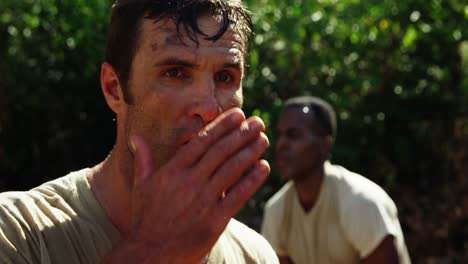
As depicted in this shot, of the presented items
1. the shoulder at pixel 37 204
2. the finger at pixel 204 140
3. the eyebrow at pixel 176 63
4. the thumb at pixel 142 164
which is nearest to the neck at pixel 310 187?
the shoulder at pixel 37 204

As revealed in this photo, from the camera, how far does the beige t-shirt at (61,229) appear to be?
2.47 m

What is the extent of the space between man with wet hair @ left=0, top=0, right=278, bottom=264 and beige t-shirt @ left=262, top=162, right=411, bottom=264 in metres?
2.43

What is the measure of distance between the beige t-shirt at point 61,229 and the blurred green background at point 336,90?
379cm

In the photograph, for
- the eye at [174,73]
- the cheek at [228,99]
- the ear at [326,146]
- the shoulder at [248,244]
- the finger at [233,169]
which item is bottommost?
the ear at [326,146]

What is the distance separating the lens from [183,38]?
260 cm

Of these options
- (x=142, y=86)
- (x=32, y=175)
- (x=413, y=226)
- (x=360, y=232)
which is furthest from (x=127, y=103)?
(x=413, y=226)

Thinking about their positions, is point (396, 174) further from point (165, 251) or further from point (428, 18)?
point (165, 251)

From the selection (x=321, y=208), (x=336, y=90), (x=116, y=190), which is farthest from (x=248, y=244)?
(x=336, y=90)

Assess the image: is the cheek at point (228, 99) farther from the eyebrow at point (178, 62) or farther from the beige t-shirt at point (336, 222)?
the beige t-shirt at point (336, 222)

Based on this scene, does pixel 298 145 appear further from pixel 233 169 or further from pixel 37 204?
pixel 233 169

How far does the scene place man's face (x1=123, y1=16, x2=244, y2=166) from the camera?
252cm

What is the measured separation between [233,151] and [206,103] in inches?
15.6

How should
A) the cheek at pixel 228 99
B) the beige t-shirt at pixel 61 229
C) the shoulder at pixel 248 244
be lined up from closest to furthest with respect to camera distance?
1. the beige t-shirt at pixel 61 229
2. the cheek at pixel 228 99
3. the shoulder at pixel 248 244

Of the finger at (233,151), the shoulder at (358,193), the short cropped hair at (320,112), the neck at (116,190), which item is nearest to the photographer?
the finger at (233,151)
